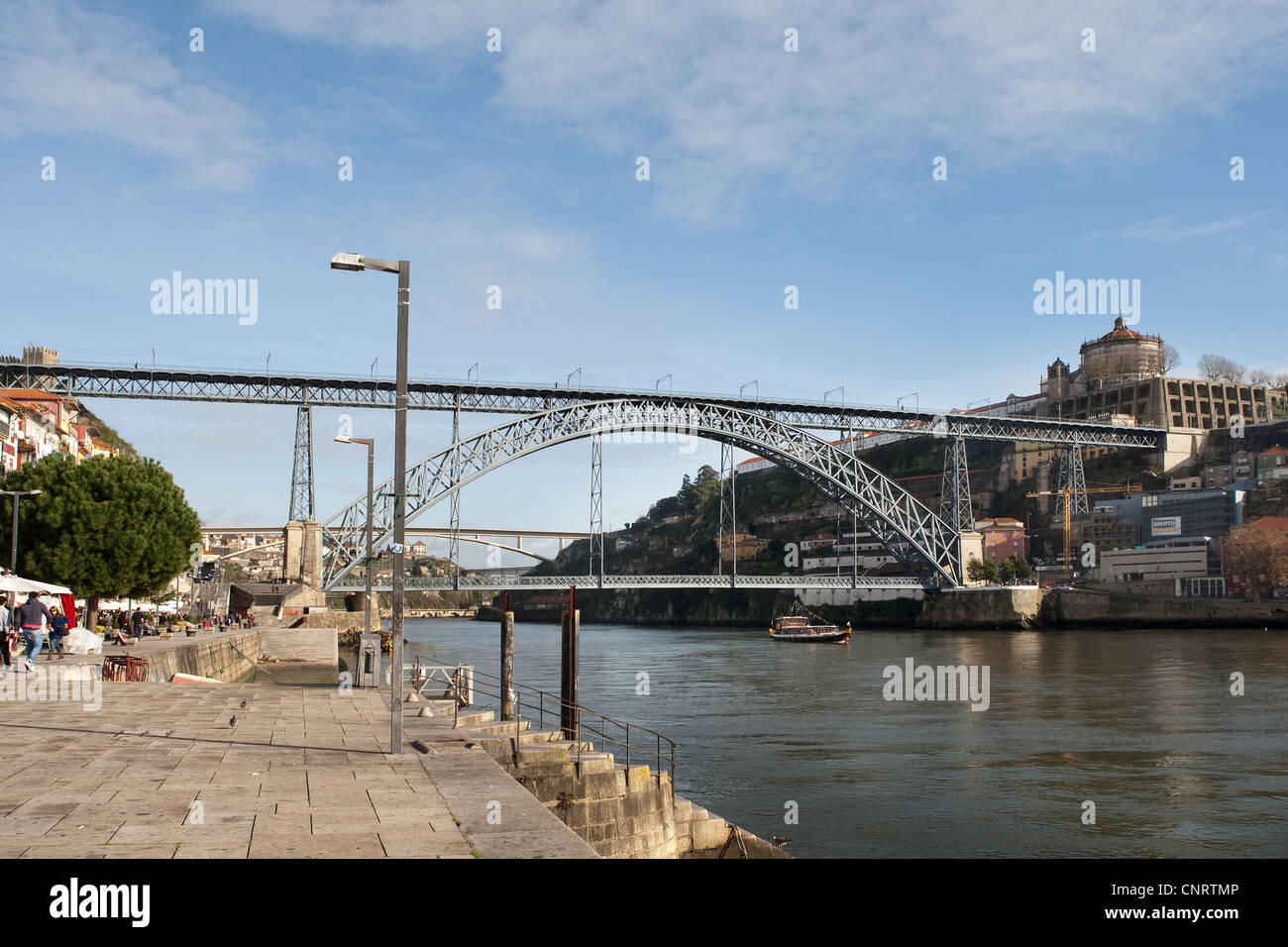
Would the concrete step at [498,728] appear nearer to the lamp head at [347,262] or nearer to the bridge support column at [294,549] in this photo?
the lamp head at [347,262]

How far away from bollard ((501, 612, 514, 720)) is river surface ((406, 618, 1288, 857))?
113 inches

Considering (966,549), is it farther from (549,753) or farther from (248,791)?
(248,791)

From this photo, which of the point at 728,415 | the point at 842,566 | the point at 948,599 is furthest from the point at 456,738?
the point at 842,566

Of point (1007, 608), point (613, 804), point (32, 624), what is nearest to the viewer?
point (613, 804)

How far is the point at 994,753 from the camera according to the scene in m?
21.3

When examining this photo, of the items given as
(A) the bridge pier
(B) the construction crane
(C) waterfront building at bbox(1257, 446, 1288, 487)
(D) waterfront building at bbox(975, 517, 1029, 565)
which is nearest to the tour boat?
(B) the construction crane

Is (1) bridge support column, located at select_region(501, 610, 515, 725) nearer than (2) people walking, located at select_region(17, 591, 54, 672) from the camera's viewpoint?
Yes

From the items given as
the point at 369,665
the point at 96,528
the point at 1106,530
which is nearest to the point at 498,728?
the point at 369,665

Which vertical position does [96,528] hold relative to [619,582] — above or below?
above

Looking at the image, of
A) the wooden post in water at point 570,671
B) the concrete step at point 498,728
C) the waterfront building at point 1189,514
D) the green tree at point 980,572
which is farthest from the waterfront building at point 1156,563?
the concrete step at point 498,728

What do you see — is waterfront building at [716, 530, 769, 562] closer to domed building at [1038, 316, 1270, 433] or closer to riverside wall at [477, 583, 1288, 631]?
riverside wall at [477, 583, 1288, 631]

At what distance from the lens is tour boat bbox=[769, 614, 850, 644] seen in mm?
62375

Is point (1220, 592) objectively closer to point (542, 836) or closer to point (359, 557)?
point (359, 557)

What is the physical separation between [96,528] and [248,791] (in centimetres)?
2820
